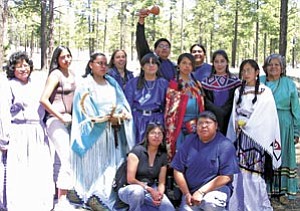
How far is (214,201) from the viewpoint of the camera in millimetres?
3652

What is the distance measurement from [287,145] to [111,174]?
1.87 meters

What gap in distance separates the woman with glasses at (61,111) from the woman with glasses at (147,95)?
0.61 meters

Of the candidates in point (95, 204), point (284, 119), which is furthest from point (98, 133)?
point (284, 119)

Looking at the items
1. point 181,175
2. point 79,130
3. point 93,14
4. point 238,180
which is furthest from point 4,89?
point 93,14

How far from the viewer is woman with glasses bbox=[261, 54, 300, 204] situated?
15.2 ft

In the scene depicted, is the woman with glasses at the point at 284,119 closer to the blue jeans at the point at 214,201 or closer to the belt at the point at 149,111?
the blue jeans at the point at 214,201

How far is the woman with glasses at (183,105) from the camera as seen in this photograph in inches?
171

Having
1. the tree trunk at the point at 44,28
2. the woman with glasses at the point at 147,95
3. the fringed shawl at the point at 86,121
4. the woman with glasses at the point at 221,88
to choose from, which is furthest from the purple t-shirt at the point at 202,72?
the tree trunk at the point at 44,28

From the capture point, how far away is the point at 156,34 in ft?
125

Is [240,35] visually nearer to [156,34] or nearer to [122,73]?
[156,34]

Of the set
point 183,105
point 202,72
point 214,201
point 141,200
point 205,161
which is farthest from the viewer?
point 202,72

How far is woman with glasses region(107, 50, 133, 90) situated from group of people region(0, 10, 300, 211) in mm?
14

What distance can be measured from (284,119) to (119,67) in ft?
6.02

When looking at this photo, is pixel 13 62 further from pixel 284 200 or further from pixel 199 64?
pixel 284 200
